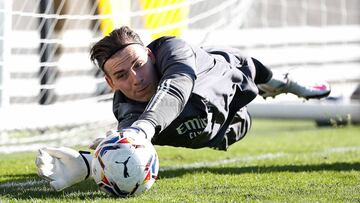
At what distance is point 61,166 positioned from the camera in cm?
435

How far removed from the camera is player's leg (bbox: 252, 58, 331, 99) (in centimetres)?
588

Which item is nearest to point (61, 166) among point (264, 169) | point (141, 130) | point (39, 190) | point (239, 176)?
point (39, 190)

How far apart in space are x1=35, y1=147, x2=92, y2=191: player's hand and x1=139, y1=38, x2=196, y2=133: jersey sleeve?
44 cm

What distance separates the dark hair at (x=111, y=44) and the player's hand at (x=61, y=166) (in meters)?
0.53

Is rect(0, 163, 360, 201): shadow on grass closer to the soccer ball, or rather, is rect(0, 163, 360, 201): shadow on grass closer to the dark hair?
the soccer ball

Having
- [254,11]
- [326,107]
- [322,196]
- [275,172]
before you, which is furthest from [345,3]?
[322,196]

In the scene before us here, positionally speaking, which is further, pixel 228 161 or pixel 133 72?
pixel 228 161

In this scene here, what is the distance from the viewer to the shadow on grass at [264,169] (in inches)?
215

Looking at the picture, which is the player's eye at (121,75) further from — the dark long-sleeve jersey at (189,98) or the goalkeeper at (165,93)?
the dark long-sleeve jersey at (189,98)

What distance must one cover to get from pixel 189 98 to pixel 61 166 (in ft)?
2.57

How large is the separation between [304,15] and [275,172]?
9.82 meters

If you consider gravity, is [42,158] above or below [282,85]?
above

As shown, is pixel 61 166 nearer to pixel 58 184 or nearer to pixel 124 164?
pixel 58 184

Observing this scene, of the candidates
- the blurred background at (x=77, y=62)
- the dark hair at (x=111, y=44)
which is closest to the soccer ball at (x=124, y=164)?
the dark hair at (x=111, y=44)
